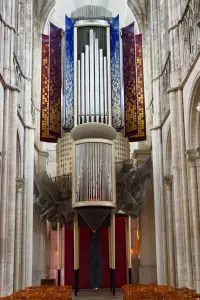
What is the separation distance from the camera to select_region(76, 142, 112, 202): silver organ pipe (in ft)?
80.5

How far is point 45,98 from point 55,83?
1246 millimetres

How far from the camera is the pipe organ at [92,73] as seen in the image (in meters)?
28.2

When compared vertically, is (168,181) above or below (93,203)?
above

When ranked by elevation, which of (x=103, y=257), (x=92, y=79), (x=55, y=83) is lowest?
(x=103, y=257)

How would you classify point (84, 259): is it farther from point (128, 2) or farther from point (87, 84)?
point (128, 2)

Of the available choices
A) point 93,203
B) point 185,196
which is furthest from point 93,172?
point 185,196

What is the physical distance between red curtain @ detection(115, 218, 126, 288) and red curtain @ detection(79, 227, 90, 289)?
1869mm

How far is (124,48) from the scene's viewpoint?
29.7 meters

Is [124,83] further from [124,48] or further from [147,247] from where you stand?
[147,247]

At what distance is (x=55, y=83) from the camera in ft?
95.2

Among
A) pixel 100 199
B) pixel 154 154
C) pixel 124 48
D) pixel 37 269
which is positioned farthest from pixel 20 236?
pixel 124 48

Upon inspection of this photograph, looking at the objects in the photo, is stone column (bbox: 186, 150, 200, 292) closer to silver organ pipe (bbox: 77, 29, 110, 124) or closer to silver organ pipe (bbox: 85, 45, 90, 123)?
silver organ pipe (bbox: 77, 29, 110, 124)

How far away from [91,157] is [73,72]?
652 centimetres

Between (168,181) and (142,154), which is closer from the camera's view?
(168,181)
